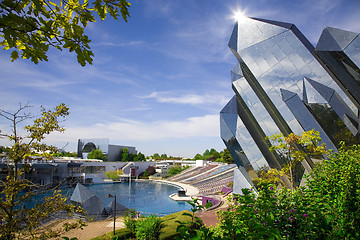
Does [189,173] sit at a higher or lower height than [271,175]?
higher

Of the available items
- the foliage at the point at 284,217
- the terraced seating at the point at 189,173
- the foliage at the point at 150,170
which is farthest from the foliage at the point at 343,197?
the foliage at the point at 150,170

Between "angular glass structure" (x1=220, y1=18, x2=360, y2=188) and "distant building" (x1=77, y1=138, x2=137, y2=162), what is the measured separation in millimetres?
58802

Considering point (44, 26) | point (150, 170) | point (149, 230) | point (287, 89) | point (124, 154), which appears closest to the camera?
point (44, 26)

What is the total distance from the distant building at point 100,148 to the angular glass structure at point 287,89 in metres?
58.8

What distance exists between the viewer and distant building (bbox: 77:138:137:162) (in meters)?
69.0

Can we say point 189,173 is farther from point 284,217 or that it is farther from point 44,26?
point 44,26

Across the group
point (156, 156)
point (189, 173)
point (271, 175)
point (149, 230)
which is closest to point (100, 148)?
point (189, 173)

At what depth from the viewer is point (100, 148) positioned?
69.5 meters

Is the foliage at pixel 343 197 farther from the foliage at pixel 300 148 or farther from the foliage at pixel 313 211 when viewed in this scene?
the foliage at pixel 300 148

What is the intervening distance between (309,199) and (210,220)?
12.4m

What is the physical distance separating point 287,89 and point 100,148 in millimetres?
65560

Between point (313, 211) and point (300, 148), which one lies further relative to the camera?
point (300, 148)

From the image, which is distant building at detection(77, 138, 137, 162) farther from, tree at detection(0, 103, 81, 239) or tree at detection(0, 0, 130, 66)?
tree at detection(0, 0, 130, 66)

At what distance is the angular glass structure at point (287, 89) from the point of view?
10.2 m
